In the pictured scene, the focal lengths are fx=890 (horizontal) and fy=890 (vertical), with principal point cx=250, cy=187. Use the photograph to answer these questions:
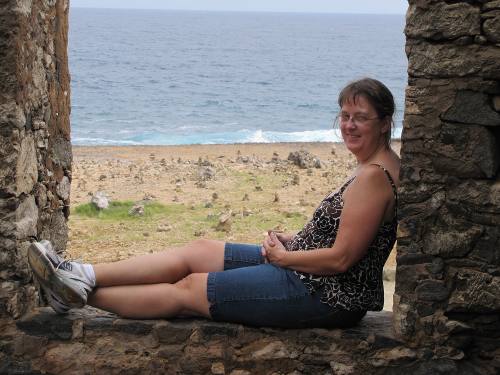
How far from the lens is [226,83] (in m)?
56.2

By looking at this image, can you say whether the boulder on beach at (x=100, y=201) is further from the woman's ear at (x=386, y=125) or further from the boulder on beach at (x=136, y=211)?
the woman's ear at (x=386, y=125)

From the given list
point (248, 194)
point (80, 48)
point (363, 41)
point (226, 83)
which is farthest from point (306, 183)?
point (363, 41)

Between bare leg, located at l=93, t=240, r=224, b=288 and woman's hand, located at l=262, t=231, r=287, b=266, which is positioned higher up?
woman's hand, located at l=262, t=231, r=287, b=266

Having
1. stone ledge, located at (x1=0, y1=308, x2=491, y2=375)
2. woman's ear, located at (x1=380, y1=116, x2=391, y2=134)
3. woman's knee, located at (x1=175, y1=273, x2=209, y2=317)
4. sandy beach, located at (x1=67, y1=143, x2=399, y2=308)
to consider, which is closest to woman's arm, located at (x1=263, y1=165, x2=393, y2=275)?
woman's ear, located at (x1=380, y1=116, x2=391, y2=134)

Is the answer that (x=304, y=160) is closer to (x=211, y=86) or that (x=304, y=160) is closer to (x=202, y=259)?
(x=202, y=259)

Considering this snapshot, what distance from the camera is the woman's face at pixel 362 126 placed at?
13.6 ft

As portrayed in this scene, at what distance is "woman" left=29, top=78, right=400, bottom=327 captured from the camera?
404 centimetres

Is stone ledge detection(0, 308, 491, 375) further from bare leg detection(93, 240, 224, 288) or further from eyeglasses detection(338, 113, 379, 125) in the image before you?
eyeglasses detection(338, 113, 379, 125)

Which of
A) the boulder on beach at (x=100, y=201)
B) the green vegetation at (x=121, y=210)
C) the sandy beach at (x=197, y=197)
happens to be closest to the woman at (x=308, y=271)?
the sandy beach at (x=197, y=197)

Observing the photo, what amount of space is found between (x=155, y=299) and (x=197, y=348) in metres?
0.32

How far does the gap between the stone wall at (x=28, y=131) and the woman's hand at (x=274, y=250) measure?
4.00ft

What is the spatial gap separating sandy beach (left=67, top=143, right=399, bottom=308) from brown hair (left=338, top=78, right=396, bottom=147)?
4.16 m

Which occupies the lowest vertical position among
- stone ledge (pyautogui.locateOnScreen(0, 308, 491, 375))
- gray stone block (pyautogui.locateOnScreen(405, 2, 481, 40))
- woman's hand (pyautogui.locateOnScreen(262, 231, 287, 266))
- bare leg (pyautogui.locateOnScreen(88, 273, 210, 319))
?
stone ledge (pyautogui.locateOnScreen(0, 308, 491, 375))

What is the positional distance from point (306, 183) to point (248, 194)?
1311mm
